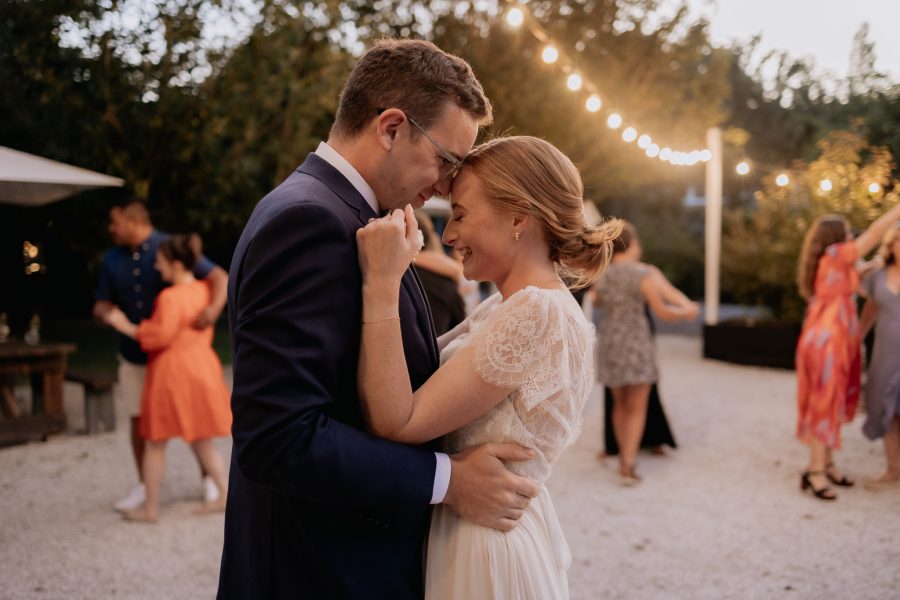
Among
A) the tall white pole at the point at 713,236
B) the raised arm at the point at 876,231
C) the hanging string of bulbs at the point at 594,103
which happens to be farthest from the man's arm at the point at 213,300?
the tall white pole at the point at 713,236

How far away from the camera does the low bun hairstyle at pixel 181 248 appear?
506 centimetres

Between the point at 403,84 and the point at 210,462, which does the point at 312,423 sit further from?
the point at 210,462

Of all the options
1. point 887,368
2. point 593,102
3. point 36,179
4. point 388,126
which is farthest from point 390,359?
point 593,102

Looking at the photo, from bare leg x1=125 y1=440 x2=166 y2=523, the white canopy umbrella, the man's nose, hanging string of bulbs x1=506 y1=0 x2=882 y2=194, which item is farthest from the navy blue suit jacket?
hanging string of bulbs x1=506 y1=0 x2=882 y2=194

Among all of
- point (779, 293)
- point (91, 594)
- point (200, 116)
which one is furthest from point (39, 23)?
point (779, 293)

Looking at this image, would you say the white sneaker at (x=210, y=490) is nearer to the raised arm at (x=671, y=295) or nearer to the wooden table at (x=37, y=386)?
the wooden table at (x=37, y=386)

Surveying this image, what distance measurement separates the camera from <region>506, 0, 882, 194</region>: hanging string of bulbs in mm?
7500

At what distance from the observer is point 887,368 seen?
18.5ft

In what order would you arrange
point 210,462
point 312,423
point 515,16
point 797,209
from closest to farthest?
point 312,423 → point 210,462 → point 515,16 → point 797,209

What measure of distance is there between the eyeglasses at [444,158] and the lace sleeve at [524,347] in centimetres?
33

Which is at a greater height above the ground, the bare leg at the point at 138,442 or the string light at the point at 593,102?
the string light at the point at 593,102

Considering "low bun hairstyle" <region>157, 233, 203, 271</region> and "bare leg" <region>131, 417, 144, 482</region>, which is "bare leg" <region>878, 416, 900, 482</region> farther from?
"bare leg" <region>131, 417, 144, 482</region>

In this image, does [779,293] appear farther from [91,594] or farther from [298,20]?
[91,594]

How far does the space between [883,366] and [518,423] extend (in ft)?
16.7
